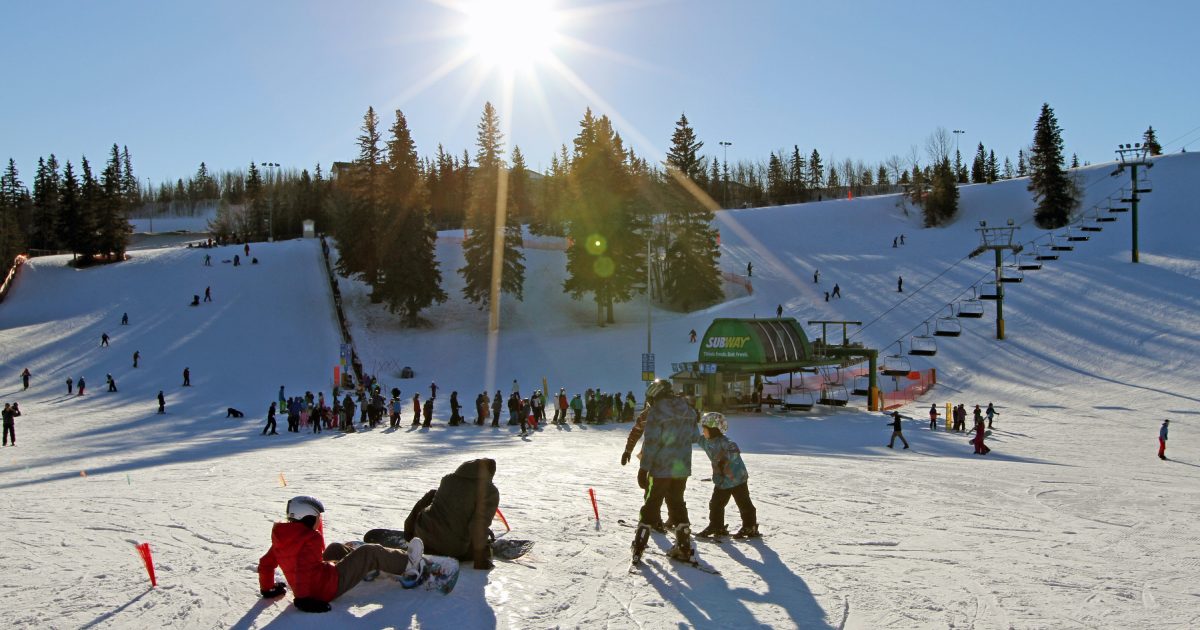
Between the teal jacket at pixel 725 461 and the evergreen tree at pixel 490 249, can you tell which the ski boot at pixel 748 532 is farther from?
the evergreen tree at pixel 490 249

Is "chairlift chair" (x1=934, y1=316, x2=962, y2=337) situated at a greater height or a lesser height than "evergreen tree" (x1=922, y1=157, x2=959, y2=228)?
lesser

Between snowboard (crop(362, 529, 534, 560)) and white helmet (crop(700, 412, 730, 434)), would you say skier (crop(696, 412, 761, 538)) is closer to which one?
white helmet (crop(700, 412, 730, 434))

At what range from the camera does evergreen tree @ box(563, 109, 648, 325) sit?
4816 cm

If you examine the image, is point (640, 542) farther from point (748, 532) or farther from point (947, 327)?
point (947, 327)

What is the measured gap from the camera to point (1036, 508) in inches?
390

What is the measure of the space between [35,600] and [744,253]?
63043 millimetres

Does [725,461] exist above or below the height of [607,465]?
→ above

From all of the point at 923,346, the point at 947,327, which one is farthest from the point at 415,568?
the point at 947,327

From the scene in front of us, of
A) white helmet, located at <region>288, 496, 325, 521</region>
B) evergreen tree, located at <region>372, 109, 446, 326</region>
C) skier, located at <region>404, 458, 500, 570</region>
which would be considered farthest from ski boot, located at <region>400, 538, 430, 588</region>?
evergreen tree, located at <region>372, 109, 446, 326</region>

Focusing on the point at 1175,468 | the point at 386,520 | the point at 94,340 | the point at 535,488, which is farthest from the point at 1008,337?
the point at 94,340

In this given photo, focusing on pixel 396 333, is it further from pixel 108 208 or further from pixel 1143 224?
pixel 1143 224

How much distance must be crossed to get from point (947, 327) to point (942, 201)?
44247 mm

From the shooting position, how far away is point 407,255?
46531 millimetres

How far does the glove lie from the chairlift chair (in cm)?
3211
